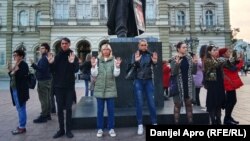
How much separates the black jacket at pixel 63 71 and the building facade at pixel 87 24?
27288 millimetres

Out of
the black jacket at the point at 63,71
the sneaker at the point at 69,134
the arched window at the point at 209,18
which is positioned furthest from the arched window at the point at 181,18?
the sneaker at the point at 69,134

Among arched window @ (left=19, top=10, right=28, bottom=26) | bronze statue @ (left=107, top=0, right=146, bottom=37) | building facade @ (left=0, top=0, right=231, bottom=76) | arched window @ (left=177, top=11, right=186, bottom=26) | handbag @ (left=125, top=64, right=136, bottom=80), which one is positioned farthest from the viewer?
arched window @ (left=177, top=11, right=186, bottom=26)

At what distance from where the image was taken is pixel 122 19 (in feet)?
28.3

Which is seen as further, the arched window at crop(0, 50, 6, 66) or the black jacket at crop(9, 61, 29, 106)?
the arched window at crop(0, 50, 6, 66)

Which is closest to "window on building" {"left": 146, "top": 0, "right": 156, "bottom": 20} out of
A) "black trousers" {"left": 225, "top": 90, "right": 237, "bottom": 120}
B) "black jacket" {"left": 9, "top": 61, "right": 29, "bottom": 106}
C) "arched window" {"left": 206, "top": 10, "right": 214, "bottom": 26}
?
"arched window" {"left": 206, "top": 10, "right": 214, "bottom": 26}

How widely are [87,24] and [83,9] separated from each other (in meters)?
1.93

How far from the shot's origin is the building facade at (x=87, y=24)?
119 ft

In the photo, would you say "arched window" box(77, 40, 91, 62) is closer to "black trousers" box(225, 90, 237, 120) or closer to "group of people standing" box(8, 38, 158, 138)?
"black trousers" box(225, 90, 237, 120)

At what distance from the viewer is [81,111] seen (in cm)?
792

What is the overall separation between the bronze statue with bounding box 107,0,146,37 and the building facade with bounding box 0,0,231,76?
24675 mm

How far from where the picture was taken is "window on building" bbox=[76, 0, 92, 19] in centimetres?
3662

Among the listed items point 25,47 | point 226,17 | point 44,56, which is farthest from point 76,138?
point 226,17

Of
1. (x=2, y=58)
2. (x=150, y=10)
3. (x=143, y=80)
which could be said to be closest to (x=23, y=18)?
(x=2, y=58)

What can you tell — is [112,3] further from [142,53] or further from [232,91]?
[232,91]
